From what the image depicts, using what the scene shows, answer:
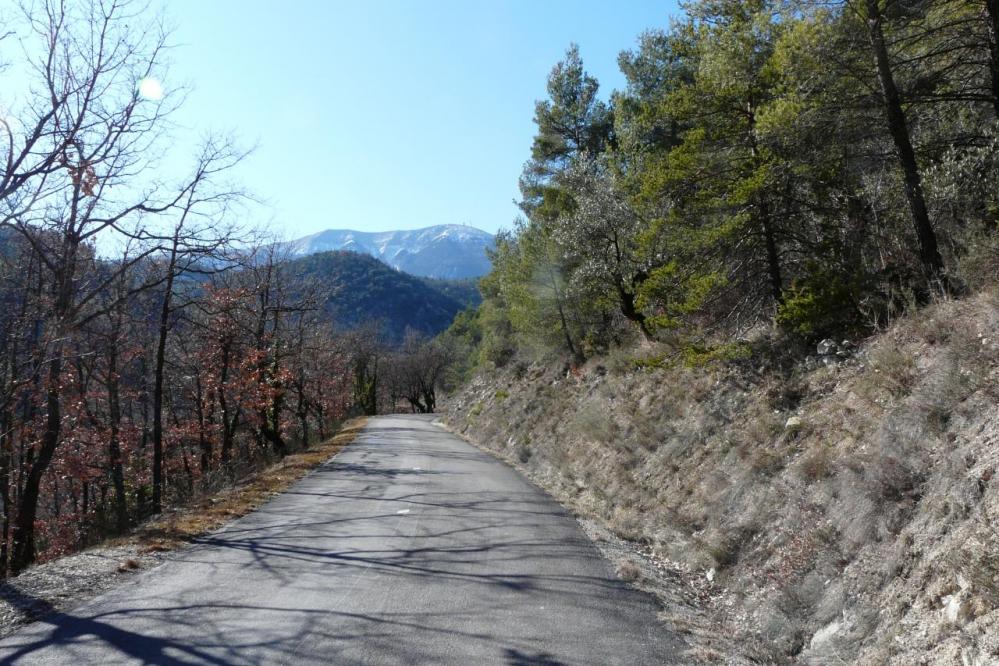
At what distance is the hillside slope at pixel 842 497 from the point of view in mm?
4664

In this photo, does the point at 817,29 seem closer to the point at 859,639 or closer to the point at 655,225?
the point at 655,225

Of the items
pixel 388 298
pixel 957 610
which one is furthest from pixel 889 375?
pixel 388 298

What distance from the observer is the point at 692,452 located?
11.1 metres

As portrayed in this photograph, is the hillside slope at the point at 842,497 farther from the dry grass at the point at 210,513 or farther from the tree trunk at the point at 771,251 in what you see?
the dry grass at the point at 210,513

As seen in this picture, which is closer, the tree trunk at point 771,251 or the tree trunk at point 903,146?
the tree trunk at point 903,146

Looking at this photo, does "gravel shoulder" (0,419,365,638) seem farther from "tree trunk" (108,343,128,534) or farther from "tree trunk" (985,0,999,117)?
"tree trunk" (985,0,999,117)

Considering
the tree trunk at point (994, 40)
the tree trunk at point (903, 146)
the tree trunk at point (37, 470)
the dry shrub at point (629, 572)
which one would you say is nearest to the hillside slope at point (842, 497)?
the dry shrub at point (629, 572)

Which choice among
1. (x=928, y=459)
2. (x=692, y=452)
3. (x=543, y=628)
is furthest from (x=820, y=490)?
A: (x=692, y=452)

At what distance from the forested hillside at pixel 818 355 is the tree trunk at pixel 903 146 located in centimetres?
4

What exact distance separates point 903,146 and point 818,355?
3.40 metres

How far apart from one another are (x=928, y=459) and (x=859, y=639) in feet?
6.02

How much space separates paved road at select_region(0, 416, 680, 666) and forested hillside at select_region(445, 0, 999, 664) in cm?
87

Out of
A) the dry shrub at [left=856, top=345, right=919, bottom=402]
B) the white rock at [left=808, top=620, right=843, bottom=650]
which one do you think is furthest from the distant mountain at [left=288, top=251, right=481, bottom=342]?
the white rock at [left=808, top=620, right=843, bottom=650]

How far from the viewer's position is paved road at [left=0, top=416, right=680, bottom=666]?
5.22 metres
